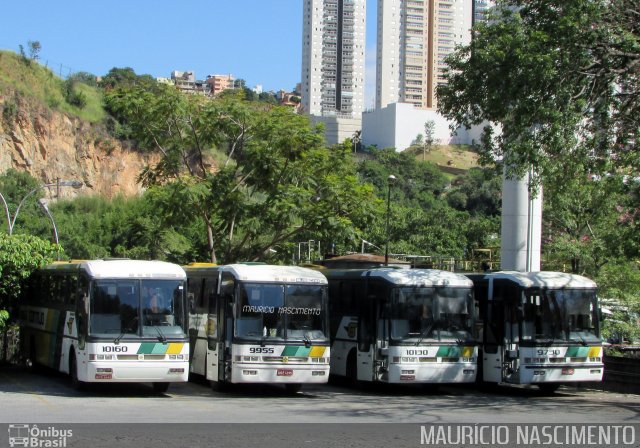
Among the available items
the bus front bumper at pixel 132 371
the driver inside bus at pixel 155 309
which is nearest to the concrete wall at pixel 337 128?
the driver inside bus at pixel 155 309

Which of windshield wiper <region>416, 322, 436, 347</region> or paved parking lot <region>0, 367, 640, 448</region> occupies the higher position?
windshield wiper <region>416, 322, 436, 347</region>

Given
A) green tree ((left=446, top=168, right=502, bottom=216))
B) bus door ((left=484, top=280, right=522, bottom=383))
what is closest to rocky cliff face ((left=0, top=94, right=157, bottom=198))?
green tree ((left=446, top=168, right=502, bottom=216))

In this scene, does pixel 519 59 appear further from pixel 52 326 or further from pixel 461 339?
pixel 52 326

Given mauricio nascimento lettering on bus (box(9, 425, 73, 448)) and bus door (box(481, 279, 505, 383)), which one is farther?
bus door (box(481, 279, 505, 383))

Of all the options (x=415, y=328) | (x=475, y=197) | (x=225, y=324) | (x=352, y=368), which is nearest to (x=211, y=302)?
(x=225, y=324)

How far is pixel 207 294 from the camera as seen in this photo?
73.0 feet

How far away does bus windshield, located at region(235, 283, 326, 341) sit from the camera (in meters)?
20.3

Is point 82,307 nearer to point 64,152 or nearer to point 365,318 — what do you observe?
point 365,318

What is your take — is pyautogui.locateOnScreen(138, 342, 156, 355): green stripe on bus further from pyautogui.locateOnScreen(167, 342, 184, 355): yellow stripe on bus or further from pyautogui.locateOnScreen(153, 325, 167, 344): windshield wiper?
pyautogui.locateOnScreen(167, 342, 184, 355): yellow stripe on bus

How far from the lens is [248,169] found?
99.0ft

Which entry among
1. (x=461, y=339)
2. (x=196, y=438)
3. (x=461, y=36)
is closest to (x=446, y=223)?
(x=461, y=339)

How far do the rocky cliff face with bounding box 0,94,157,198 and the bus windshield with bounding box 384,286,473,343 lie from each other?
189ft

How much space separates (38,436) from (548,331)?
1289cm

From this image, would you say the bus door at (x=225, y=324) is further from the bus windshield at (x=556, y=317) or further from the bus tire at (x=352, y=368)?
the bus windshield at (x=556, y=317)
